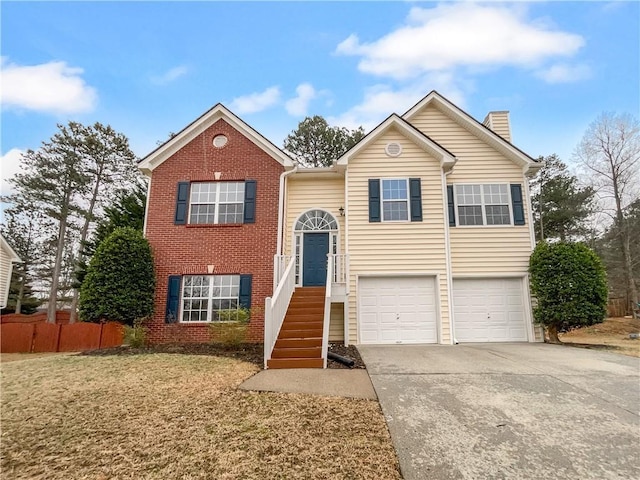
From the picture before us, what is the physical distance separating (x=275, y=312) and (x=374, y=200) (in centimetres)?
519

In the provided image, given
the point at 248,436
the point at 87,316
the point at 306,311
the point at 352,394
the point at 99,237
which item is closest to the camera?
the point at 248,436

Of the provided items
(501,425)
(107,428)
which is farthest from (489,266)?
(107,428)

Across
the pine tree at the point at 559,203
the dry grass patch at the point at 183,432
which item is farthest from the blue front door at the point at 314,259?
the pine tree at the point at 559,203

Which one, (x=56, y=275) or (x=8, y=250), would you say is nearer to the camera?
(x=8, y=250)

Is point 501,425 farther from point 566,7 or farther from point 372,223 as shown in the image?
point 566,7

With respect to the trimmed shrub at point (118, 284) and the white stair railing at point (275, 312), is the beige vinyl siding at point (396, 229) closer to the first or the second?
the white stair railing at point (275, 312)

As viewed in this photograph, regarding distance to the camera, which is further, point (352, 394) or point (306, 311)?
point (306, 311)

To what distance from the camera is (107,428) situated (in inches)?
143

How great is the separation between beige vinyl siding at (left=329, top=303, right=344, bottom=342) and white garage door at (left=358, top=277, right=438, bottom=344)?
653mm

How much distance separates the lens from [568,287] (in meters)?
9.50

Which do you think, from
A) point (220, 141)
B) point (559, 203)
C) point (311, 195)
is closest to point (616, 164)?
point (559, 203)

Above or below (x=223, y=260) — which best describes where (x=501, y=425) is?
below

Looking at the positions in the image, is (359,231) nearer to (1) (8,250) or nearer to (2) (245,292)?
(2) (245,292)

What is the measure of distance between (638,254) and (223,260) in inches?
1028
